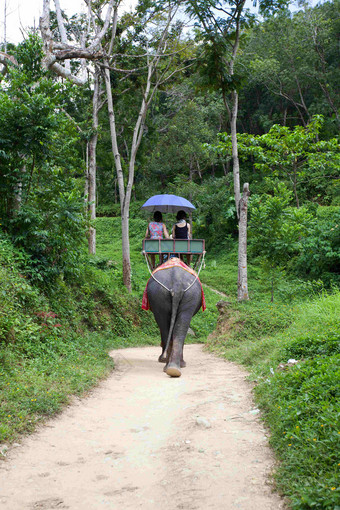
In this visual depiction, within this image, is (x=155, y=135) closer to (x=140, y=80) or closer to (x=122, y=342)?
(x=140, y=80)

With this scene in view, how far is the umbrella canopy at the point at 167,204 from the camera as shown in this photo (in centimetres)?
955

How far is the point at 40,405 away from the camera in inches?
179

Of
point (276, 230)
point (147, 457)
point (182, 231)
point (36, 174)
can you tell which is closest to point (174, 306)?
point (182, 231)

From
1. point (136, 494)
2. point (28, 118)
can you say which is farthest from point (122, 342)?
point (136, 494)

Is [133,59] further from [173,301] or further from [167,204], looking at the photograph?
[173,301]

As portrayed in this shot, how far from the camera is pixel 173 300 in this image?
309 inches

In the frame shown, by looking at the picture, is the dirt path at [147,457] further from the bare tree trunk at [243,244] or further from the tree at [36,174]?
the bare tree trunk at [243,244]

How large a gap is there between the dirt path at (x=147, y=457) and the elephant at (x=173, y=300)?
6.92 ft

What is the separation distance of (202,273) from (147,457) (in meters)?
20.1

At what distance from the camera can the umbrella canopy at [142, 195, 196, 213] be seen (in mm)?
9552

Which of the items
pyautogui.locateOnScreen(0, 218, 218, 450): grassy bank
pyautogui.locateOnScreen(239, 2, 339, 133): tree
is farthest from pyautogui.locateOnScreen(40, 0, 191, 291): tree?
pyautogui.locateOnScreen(239, 2, 339, 133): tree

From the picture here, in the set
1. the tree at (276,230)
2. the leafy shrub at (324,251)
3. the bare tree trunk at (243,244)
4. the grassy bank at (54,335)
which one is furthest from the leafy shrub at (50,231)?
the leafy shrub at (324,251)

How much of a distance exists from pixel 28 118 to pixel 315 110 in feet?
85.9

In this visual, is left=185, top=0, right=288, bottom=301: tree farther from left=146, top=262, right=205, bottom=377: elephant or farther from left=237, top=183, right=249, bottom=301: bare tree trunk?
left=146, top=262, right=205, bottom=377: elephant
